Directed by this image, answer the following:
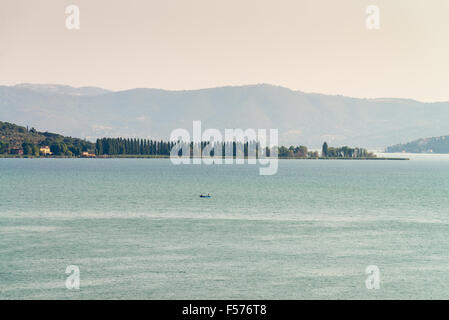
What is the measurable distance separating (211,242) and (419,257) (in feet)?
65.0

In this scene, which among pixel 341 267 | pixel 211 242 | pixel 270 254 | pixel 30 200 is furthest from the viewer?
pixel 30 200

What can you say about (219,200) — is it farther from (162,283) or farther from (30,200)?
(162,283)

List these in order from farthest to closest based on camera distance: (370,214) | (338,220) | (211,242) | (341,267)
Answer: (370,214)
(338,220)
(211,242)
(341,267)

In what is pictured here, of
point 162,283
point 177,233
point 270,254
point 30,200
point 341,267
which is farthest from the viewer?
point 30,200

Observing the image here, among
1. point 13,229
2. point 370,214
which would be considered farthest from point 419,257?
point 13,229

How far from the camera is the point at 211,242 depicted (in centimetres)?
6269

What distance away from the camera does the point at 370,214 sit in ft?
298

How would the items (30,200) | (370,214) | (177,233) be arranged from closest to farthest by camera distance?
(177,233) < (370,214) < (30,200)

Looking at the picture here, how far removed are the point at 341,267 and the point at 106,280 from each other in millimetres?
18900

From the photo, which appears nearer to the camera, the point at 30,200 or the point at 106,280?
the point at 106,280

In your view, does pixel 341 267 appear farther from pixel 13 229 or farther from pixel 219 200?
pixel 219 200

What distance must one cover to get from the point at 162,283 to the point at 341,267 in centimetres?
1526

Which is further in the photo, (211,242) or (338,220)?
(338,220)

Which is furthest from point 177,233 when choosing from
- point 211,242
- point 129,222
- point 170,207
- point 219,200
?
point 219,200
